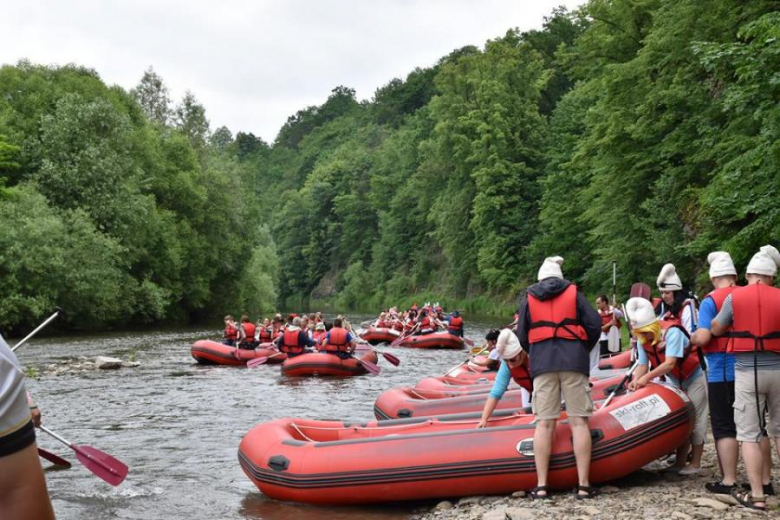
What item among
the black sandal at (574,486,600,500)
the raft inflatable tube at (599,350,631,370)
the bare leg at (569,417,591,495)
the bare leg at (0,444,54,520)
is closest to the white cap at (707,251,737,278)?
the bare leg at (569,417,591,495)

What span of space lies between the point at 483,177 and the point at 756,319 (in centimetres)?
3717

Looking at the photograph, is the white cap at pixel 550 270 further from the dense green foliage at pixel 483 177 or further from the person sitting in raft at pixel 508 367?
the dense green foliage at pixel 483 177

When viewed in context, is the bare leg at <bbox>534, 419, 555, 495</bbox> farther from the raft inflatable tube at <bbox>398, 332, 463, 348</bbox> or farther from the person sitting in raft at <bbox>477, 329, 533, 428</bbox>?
the raft inflatable tube at <bbox>398, 332, 463, 348</bbox>

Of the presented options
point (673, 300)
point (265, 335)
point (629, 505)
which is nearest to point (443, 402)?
point (673, 300)

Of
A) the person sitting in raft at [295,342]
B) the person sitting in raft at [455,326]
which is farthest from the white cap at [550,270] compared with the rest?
the person sitting in raft at [455,326]

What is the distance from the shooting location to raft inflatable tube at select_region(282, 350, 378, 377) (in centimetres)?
1608

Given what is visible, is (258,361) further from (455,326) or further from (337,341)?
(455,326)

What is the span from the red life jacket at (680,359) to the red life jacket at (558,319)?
0.85m

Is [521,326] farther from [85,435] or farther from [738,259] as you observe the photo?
[738,259]

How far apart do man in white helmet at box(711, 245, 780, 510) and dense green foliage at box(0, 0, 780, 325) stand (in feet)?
16.8

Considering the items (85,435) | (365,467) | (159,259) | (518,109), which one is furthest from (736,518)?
(518,109)

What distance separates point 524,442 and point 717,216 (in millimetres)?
10387

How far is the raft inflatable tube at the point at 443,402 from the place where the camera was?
864 cm

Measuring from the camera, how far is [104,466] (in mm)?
6355
